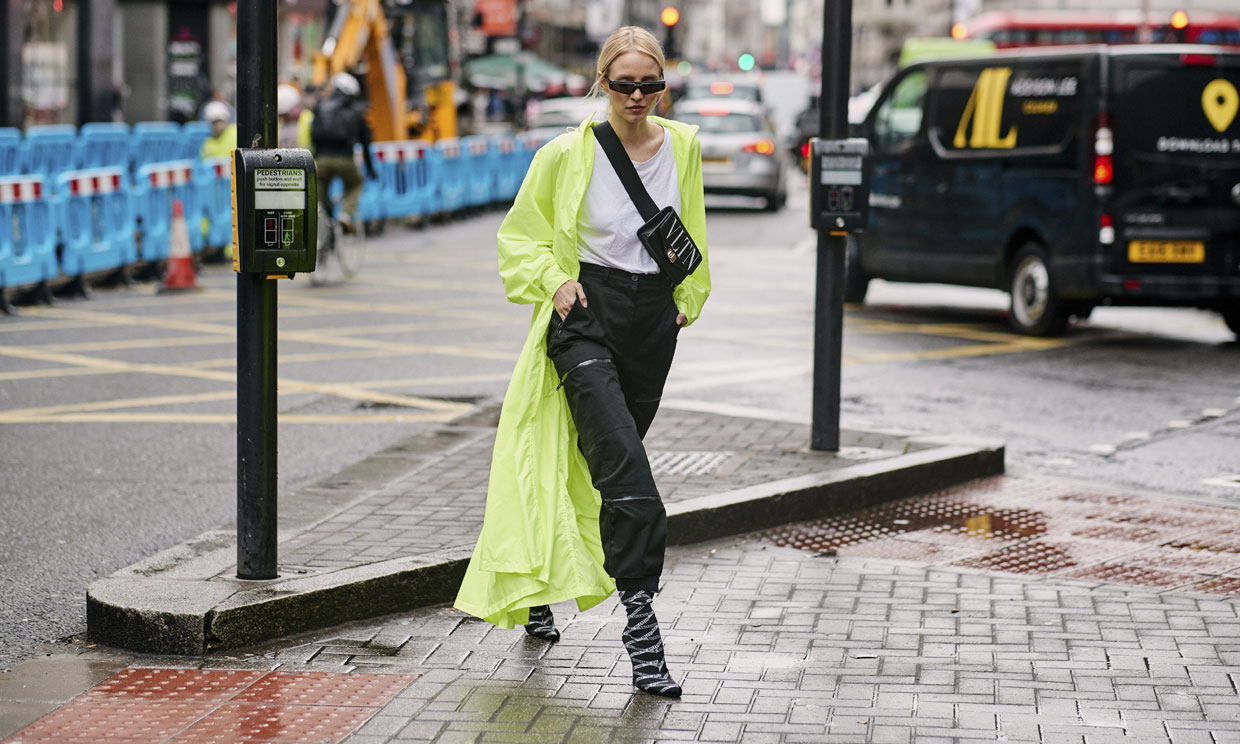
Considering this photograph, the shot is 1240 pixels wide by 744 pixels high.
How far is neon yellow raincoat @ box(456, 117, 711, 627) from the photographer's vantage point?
491 centimetres

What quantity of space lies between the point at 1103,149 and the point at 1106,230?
23.0 inches

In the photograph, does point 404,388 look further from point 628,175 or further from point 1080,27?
point 1080,27

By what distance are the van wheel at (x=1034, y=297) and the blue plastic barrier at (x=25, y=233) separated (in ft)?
26.1

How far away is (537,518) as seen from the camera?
492cm

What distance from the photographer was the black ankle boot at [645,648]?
4742 millimetres

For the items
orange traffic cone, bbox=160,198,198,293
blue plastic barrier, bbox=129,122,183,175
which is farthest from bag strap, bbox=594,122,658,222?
blue plastic barrier, bbox=129,122,183,175

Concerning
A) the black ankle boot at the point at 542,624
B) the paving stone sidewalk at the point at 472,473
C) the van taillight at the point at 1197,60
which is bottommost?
the black ankle boot at the point at 542,624

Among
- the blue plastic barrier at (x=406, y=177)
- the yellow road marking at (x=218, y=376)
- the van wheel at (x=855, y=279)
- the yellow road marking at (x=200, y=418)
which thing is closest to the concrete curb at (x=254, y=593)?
the yellow road marking at (x=200, y=418)

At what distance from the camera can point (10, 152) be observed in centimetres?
1570

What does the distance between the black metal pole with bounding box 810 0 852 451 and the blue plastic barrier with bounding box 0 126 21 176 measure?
32.9ft

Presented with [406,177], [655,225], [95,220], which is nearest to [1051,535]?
[655,225]

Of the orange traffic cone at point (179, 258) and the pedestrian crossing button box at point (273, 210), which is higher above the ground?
the pedestrian crossing button box at point (273, 210)

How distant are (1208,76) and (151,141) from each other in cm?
1124

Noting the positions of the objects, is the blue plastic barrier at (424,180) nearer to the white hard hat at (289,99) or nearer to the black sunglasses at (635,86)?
the white hard hat at (289,99)
